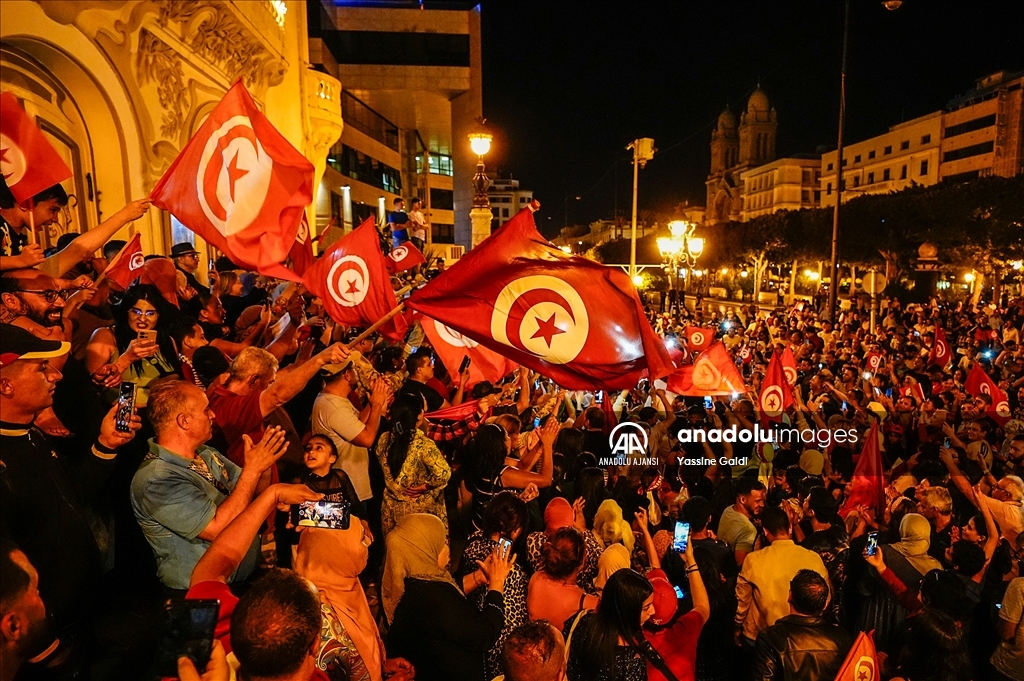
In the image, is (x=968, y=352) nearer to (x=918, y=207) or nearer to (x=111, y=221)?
(x=111, y=221)

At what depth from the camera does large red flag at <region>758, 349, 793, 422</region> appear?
28.7 ft

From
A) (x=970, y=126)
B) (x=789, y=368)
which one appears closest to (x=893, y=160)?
(x=970, y=126)

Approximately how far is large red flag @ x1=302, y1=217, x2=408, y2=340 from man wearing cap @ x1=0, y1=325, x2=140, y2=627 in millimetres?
3237

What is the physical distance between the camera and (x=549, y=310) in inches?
180

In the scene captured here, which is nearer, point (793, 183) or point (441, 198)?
point (441, 198)

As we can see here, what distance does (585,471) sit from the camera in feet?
17.9

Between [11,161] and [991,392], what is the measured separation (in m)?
10.5

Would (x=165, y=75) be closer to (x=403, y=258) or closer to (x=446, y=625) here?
(x=403, y=258)

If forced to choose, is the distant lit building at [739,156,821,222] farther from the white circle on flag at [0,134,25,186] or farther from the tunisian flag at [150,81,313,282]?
the white circle on flag at [0,134,25,186]

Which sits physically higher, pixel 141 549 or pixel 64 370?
pixel 64 370

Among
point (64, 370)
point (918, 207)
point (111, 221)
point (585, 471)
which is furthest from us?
point (918, 207)

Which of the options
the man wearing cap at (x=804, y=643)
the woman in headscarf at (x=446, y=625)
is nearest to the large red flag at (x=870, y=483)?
the man wearing cap at (x=804, y=643)

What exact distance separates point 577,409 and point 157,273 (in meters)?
5.70

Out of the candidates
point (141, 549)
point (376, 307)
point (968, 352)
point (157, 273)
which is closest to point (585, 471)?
point (376, 307)
